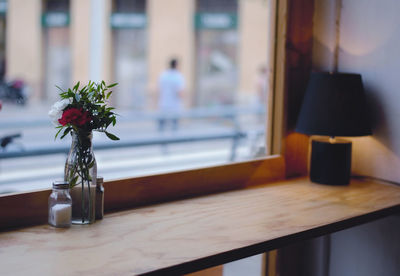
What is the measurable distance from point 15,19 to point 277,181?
41.7ft

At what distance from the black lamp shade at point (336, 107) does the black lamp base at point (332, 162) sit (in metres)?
0.10

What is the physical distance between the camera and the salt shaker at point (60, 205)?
1.54m

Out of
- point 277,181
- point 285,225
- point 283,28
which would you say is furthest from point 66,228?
point 283,28

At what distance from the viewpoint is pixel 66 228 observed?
1571mm

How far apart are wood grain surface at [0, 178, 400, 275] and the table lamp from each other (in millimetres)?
108

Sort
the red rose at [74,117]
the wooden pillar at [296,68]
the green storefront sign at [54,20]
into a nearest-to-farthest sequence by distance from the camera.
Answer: the red rose at [74,117] → the wooden pillar at [296,68] → the green storefront sign at [54,20]

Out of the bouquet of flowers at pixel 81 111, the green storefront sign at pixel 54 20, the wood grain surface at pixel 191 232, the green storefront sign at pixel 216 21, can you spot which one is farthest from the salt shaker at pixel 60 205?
the green storefront sign at pixel 54 20

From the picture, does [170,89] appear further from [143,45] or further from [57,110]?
[57,110]

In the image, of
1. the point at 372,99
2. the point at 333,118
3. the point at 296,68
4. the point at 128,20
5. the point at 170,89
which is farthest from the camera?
the point at 128,20

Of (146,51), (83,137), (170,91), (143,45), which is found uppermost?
(143,45)

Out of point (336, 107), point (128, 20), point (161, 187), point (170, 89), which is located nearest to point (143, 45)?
point (128, 20)

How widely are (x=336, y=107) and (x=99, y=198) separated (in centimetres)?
107

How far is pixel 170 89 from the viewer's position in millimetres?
7656

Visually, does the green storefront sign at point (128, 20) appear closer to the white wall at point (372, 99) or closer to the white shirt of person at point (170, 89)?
the white shirt of person at point (170, 89)
